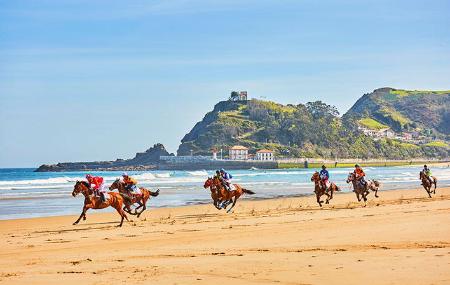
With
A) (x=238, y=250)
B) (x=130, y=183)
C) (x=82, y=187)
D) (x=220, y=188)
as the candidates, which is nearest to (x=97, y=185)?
(x=82, y=187)

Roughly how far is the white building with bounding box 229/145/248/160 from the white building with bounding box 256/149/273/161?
11.2 ft

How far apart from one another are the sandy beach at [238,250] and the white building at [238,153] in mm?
156995

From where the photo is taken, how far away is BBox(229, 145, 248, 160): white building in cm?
17938

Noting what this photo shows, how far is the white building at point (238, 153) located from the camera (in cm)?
17938

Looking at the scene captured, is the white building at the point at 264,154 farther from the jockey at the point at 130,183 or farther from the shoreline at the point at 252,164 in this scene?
the jockey at the point at 130,183

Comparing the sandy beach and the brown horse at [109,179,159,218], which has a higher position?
the brown horse at [109,179,159,218]

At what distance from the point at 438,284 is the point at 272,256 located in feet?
12.7

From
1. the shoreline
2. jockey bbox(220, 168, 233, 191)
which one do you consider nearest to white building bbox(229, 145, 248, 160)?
the shoreline

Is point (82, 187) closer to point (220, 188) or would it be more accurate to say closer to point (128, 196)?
point (128, 196)

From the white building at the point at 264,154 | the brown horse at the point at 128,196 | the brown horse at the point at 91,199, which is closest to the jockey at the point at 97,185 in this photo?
the brown horse at the point at 91,199

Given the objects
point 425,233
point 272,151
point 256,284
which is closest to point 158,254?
point 256,284

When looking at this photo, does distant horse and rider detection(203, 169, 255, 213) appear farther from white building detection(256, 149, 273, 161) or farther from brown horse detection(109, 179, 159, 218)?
white building detection(256, 149, 273, 161)

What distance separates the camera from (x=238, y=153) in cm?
18112

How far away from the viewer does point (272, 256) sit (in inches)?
485
